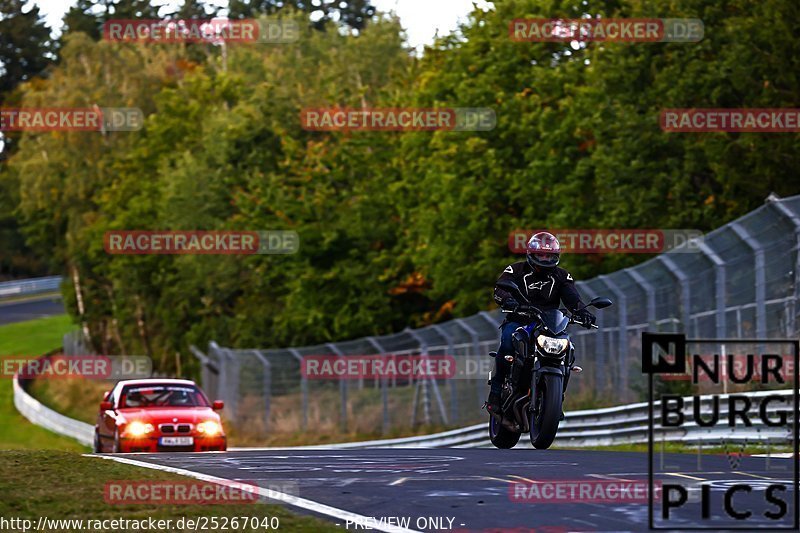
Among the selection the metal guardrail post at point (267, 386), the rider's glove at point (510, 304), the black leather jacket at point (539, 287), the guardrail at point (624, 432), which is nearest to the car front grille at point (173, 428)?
the guardrail at point (624, 432)

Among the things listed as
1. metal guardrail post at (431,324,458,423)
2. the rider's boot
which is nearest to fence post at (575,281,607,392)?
metal guardrail post at (431,324,458,423)

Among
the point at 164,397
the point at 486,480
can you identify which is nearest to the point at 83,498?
the point at 486,480

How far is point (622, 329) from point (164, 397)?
710 centimetres

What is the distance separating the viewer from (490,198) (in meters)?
49.4

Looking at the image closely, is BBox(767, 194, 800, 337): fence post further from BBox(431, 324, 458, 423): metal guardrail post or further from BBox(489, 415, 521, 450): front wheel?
BBox(431, 324, 458, 423): metal guardrail post

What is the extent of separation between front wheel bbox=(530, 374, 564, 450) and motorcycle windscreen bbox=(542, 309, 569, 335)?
1.38ft

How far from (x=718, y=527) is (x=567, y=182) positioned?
119ft

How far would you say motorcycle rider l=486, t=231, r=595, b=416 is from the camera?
1509 centimetres

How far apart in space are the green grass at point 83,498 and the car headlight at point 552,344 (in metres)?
3.37

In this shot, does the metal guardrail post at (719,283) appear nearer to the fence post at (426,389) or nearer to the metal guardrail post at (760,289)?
the metal guardrail post at (760,289)

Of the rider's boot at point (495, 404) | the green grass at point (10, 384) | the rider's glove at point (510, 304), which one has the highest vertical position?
the rider's glove at point (510, 304)

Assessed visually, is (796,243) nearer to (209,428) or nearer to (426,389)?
(209,428)

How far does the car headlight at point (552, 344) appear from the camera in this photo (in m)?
14.8

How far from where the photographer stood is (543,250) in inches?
592
